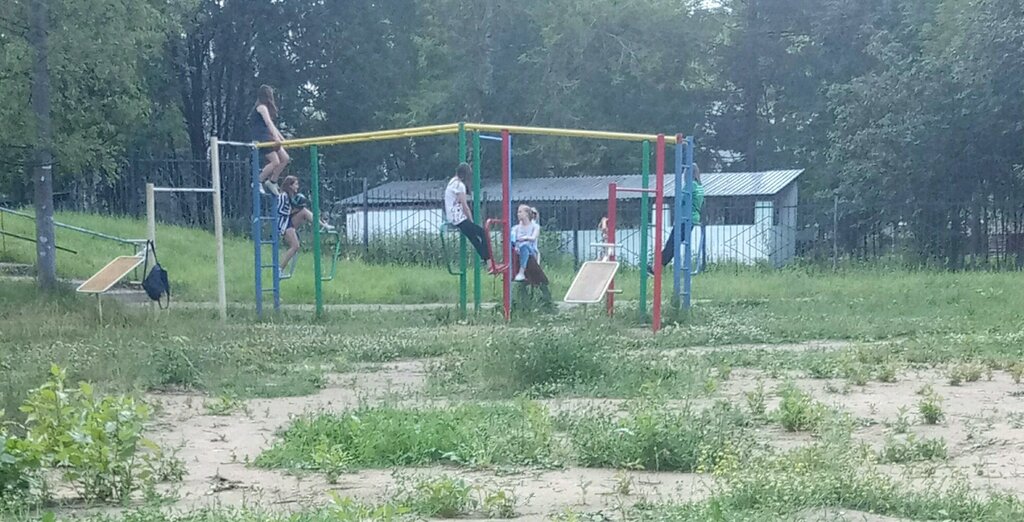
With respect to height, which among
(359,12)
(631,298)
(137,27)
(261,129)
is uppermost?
(359,12)

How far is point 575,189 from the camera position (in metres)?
29.4

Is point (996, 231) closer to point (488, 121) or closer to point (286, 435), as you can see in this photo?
point (488, 121)

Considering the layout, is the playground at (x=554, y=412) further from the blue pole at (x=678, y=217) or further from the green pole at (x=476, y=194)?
the blue pole at (x=678, y=217)

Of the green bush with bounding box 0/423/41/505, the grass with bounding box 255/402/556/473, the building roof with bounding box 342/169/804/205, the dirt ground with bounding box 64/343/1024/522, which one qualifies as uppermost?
the building roof with bounding box 342/169/804/205

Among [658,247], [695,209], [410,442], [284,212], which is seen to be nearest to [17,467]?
[410,442]

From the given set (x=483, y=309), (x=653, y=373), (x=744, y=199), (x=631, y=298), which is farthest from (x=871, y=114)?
(x=653, y=373)

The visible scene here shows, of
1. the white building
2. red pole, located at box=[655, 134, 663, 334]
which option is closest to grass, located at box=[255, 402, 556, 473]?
red pole, located at box=[655, 134, 663, 334]

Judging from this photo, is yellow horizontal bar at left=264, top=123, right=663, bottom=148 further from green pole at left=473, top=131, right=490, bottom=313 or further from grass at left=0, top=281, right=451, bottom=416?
grass at left=0, top=281, right=451, bottom=416

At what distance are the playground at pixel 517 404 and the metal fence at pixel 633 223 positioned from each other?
8.32 meters

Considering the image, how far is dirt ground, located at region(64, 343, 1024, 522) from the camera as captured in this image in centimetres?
478

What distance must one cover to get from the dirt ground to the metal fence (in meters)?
13.6

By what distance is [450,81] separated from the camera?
36.5 meters

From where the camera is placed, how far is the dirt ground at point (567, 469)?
4.78 m

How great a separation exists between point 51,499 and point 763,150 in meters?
37.9
